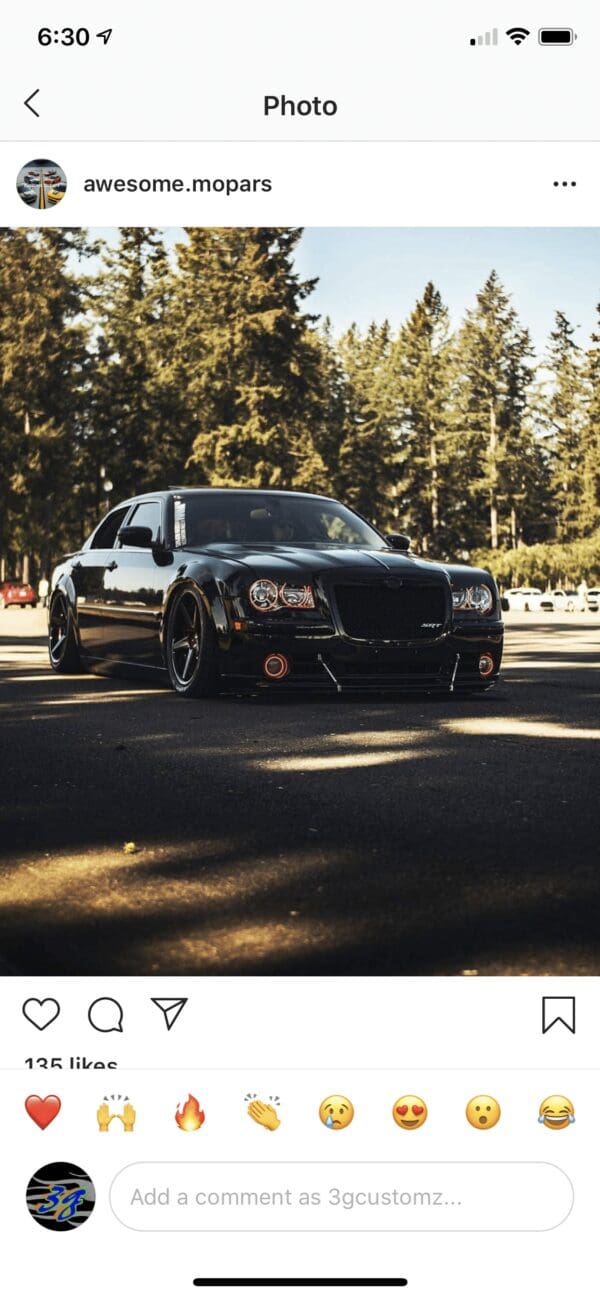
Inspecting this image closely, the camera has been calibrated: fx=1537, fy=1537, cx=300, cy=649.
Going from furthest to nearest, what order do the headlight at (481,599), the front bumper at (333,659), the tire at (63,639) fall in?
the tire at (63,639) < the headlight at (481,599) < the front bumper at (333,659)

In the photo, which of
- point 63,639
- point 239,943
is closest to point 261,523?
point 63,639

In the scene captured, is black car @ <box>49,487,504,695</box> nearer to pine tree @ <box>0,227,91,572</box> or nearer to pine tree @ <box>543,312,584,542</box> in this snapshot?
pine tree @ <box>0,227,91,572</box>

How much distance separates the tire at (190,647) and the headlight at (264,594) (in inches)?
15.1

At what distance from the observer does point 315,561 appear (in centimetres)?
1001

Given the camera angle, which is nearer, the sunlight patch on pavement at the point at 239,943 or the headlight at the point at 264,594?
the sunlight patch on pavement at the point at 239,943

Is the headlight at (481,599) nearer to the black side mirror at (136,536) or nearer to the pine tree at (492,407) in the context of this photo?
the black side mirror at (136,536)
